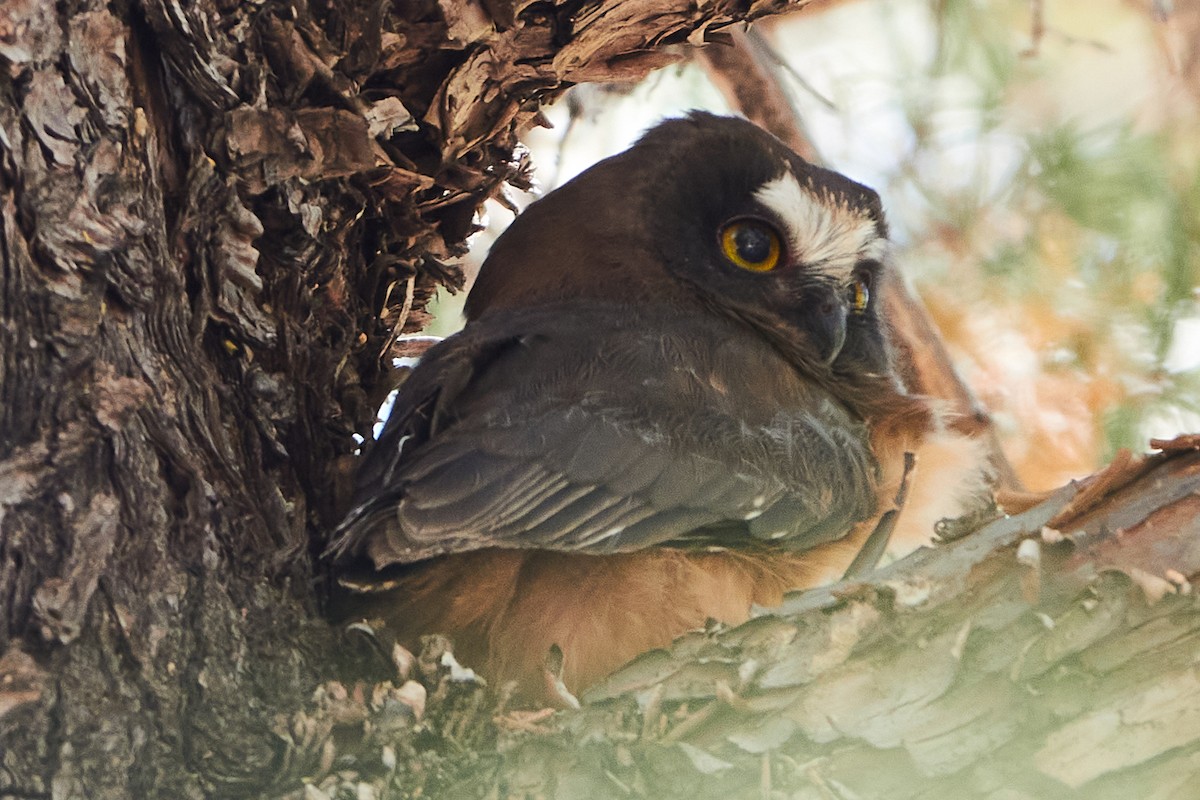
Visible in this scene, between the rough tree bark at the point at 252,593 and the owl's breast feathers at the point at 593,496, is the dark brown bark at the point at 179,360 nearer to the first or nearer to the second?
the rough tree bark at the point at 252,593

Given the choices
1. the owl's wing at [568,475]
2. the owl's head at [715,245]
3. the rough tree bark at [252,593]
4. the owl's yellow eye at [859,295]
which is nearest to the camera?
the rough tree bark at [252,593]

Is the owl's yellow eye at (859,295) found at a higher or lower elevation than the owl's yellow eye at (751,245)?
lower

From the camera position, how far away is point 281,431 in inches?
92.6

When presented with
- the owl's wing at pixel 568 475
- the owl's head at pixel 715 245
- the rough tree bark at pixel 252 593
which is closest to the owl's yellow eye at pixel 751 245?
the owl's head at pixel 715 245

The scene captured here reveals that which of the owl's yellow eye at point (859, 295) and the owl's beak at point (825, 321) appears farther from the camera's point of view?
the owl's yellow eye at point (859, 295)

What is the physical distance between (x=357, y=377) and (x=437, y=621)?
27.4 inches

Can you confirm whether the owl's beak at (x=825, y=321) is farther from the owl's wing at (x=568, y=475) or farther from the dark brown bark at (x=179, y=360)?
the dark brown bark at (x=179, y=360)

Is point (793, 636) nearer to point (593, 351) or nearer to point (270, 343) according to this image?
point (593, 351)

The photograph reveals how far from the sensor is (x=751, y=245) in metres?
3.07

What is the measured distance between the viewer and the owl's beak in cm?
302

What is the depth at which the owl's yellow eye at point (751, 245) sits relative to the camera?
3064 millimetres

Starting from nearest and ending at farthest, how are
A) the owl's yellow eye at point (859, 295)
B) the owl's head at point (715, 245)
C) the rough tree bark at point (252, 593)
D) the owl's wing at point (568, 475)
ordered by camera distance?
the rough tree bark at point (252, 593)
the owl's wing at point (568, 475)
the owl's head at point (715, 245)
the owl's yellow eye at point (859, 295)

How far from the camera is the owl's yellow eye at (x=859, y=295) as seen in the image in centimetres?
320

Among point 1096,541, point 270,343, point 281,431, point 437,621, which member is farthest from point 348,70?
point 1096,541
